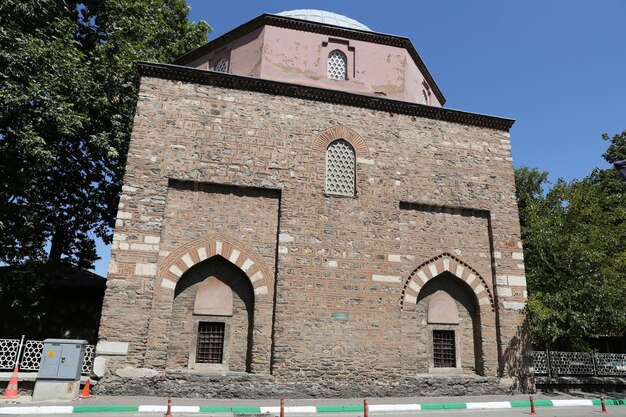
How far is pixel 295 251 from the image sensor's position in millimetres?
8938

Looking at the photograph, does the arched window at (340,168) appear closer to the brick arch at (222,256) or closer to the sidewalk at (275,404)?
the brick arch at (222,256)

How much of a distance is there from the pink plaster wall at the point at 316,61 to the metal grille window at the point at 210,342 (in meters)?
6.25

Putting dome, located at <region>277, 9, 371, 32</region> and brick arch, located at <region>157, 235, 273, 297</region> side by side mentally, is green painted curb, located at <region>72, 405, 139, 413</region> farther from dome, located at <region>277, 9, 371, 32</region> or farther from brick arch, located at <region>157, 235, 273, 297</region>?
dome, located at <region>277, 9, 371, 32</region>

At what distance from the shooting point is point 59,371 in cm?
731

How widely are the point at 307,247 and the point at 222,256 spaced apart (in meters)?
1.73

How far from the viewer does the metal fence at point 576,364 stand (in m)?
10.0

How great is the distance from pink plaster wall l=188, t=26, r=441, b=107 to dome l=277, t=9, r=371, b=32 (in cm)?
191

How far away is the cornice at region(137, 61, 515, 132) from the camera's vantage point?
31.2 feet

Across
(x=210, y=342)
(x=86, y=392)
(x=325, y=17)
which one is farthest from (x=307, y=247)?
(x=325, y=17)

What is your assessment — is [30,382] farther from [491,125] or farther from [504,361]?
[491,125]

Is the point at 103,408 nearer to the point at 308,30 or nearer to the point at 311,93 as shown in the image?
the point at 311,93

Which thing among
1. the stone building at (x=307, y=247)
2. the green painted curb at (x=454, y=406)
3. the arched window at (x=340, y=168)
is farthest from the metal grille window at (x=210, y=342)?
the green painted curb at (x=454, y=406)

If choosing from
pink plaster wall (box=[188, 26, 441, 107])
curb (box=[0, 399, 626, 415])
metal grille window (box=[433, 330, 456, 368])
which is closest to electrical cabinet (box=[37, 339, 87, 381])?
curb (box=[0, 399, 626, 415])

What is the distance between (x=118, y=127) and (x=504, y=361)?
1084 centimetres
